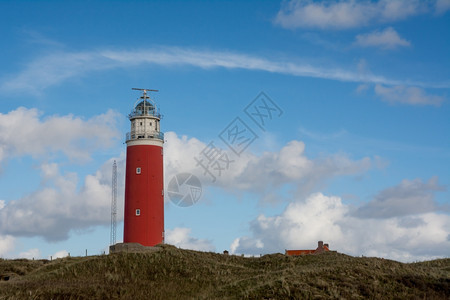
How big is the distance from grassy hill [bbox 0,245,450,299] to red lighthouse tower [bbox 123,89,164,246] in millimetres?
10336

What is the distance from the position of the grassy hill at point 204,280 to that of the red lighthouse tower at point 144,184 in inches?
407

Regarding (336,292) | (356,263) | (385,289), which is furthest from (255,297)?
(356,263)

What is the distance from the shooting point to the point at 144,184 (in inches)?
2162

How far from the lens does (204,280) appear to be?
36250 millimetres

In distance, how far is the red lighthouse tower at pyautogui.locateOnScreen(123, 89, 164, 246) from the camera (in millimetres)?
54312

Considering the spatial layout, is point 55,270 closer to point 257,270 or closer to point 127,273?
point 127,273

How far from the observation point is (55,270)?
38906mm

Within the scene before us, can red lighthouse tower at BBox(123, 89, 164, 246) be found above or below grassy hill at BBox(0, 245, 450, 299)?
above

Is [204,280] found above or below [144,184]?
below

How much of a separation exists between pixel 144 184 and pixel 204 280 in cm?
2046

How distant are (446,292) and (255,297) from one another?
39.2 feet

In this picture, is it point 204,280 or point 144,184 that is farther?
point 144,184

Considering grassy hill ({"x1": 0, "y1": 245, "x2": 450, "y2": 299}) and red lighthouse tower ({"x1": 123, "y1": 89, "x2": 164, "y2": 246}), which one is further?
red lighthouse tower ({"x1": 123, "y1": 89, "x2": 164, "y2": 246})

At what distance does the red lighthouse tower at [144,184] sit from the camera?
54.3 m
